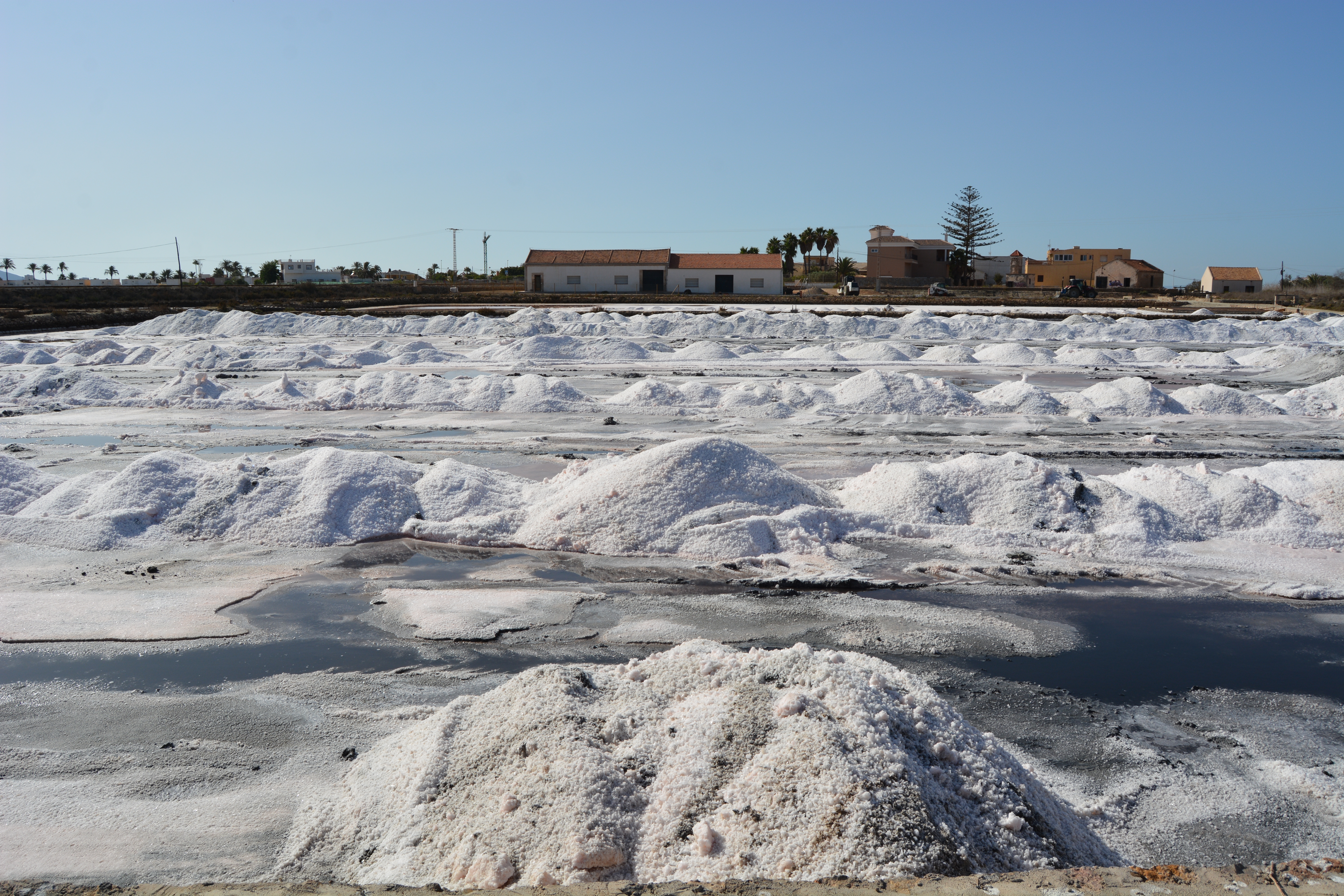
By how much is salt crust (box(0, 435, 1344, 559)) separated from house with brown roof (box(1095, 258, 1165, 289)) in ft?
221

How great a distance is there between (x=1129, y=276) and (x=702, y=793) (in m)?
75.6

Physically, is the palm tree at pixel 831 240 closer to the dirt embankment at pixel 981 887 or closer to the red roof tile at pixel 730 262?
the red roof tile at pixel 730 262

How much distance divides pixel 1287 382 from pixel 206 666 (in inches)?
748

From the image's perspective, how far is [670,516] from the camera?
7.02m

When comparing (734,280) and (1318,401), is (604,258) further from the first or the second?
(1318,401)

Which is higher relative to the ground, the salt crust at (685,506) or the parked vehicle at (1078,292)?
the parked vehicle at (1078,292)

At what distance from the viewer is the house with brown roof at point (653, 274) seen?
51.5 m

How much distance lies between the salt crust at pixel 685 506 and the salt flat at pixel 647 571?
0.10ft

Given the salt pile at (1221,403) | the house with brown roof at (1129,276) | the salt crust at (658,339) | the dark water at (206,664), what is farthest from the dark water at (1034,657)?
the house with brown roof at (1129,276)

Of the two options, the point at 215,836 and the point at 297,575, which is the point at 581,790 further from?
the point at 297,575

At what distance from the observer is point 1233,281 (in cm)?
6750

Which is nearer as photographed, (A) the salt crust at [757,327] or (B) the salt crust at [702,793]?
(B) the salt crust at [702,793]

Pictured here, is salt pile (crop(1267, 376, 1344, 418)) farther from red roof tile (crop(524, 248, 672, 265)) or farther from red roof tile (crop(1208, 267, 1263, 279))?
red roof tile (crop(1208, 267, 1263, 279))

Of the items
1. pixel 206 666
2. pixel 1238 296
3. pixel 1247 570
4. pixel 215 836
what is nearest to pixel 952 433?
pixel 1247 570
